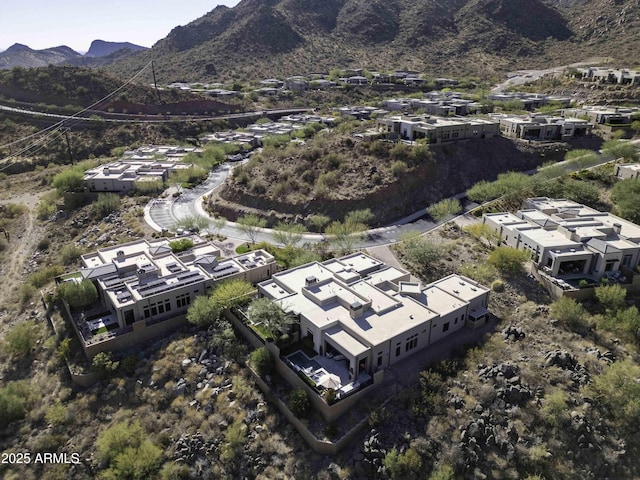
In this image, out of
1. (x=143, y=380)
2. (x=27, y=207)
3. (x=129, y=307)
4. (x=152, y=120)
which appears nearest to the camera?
(x=143, y=380)

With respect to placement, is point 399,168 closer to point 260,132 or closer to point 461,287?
point 461,287

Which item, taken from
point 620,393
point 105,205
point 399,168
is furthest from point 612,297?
point 105,205

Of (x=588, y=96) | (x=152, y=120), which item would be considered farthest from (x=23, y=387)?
(x=588, y=96)

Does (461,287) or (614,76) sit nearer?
(461,287)

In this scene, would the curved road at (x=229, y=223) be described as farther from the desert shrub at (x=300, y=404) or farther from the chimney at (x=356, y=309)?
the desert shrub at (x=300, y=404)

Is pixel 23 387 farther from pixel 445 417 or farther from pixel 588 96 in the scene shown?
pixel 588 96

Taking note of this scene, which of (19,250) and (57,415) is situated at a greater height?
(19,250)
